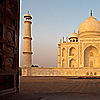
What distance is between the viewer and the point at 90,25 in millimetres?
35156

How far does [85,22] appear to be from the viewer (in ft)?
119

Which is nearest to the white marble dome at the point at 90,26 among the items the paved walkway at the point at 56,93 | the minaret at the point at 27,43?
the minaret at the point at 27,43

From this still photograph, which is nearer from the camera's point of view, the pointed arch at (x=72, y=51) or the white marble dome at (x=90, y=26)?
the pointed arch at (x=72, y=51)

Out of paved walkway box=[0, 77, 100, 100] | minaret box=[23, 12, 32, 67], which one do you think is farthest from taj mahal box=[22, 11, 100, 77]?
paved walkway box=[0, 77, 100, 100]

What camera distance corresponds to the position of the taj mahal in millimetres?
26453

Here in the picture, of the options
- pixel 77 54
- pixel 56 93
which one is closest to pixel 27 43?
pixel 77 54

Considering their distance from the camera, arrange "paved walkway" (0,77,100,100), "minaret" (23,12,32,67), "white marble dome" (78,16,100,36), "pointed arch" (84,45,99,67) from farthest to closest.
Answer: "white marble dome" (78,16,100,36) → "pointed arch" (84,45,99,67) → "minaret" (23,12,32,67) → "paved walkway" (0,77,100,100)

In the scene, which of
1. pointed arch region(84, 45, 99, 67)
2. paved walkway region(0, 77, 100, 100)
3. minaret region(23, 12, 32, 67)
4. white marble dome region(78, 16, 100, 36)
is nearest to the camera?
paved walkway region(0, 77, 100, 100)

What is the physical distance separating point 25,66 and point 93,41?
1357cm

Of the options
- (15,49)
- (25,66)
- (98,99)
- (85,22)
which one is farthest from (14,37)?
(85,22)

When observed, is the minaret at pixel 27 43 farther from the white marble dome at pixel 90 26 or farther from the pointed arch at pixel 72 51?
the white marble dome at pixel 90 26

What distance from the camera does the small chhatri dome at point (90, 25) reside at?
34.8 m

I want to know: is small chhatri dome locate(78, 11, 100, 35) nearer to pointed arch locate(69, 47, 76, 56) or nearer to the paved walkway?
pointed arch locate(69, 47, 76, 56)

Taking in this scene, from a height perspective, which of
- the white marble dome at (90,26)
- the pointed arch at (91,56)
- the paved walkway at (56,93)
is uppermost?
the white marble dome at (90,26)
